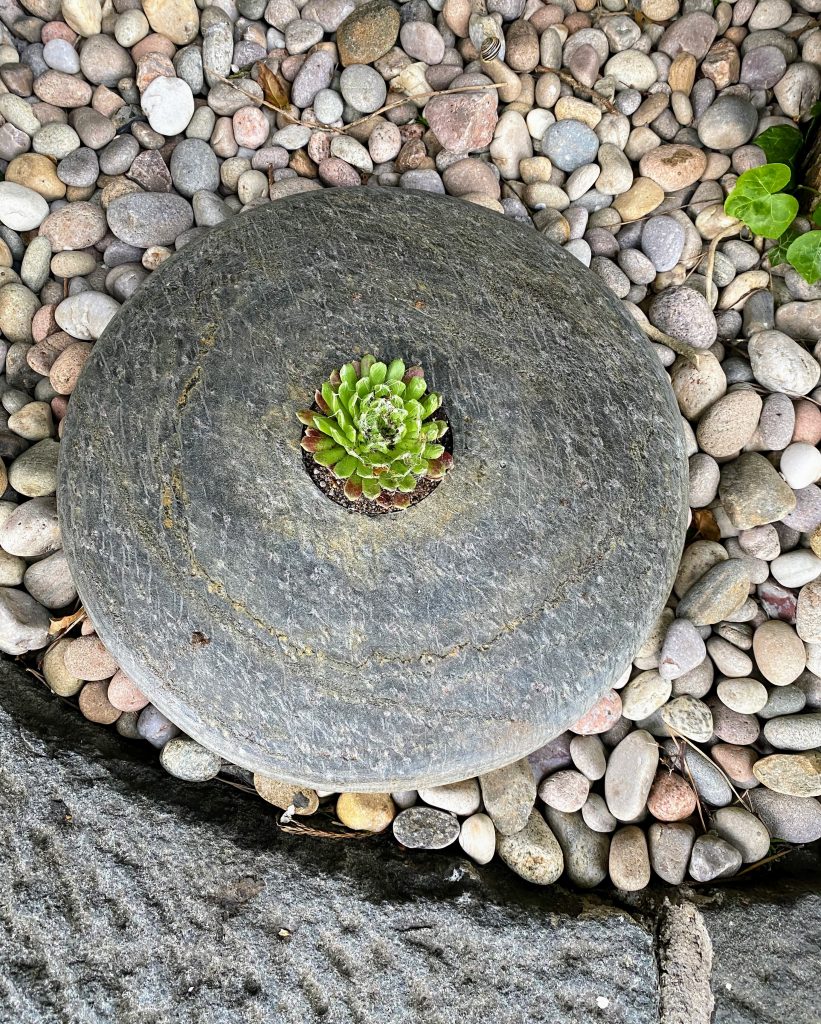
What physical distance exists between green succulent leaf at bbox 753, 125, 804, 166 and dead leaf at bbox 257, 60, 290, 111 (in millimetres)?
1546

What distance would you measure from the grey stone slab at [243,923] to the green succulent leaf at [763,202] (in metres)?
2.05

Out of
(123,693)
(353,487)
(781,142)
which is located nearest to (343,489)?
(353,487)

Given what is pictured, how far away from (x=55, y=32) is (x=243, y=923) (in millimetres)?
2728

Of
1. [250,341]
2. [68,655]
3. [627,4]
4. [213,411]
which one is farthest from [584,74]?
[68,655]

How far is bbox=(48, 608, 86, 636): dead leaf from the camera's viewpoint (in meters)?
2.28

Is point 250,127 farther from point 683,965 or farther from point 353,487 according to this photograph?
point 683,965

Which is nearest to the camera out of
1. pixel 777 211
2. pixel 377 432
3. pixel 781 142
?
pixel 377 432

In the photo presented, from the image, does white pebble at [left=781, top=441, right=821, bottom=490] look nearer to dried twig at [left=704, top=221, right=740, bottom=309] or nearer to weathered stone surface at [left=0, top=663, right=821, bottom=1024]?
dried twig at [left=704, top=221, right=740, bottom=309]

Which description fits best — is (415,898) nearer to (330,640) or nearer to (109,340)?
(330,640)

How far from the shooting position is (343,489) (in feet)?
5.82

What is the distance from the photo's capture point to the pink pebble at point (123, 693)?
2.21 meters

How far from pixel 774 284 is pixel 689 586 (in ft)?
3.47

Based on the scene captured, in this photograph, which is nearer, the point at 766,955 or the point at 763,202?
the point at 766,955

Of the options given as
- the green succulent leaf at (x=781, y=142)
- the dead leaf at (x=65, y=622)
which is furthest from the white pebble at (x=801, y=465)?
the dead leaf at (x=65, y=622)
